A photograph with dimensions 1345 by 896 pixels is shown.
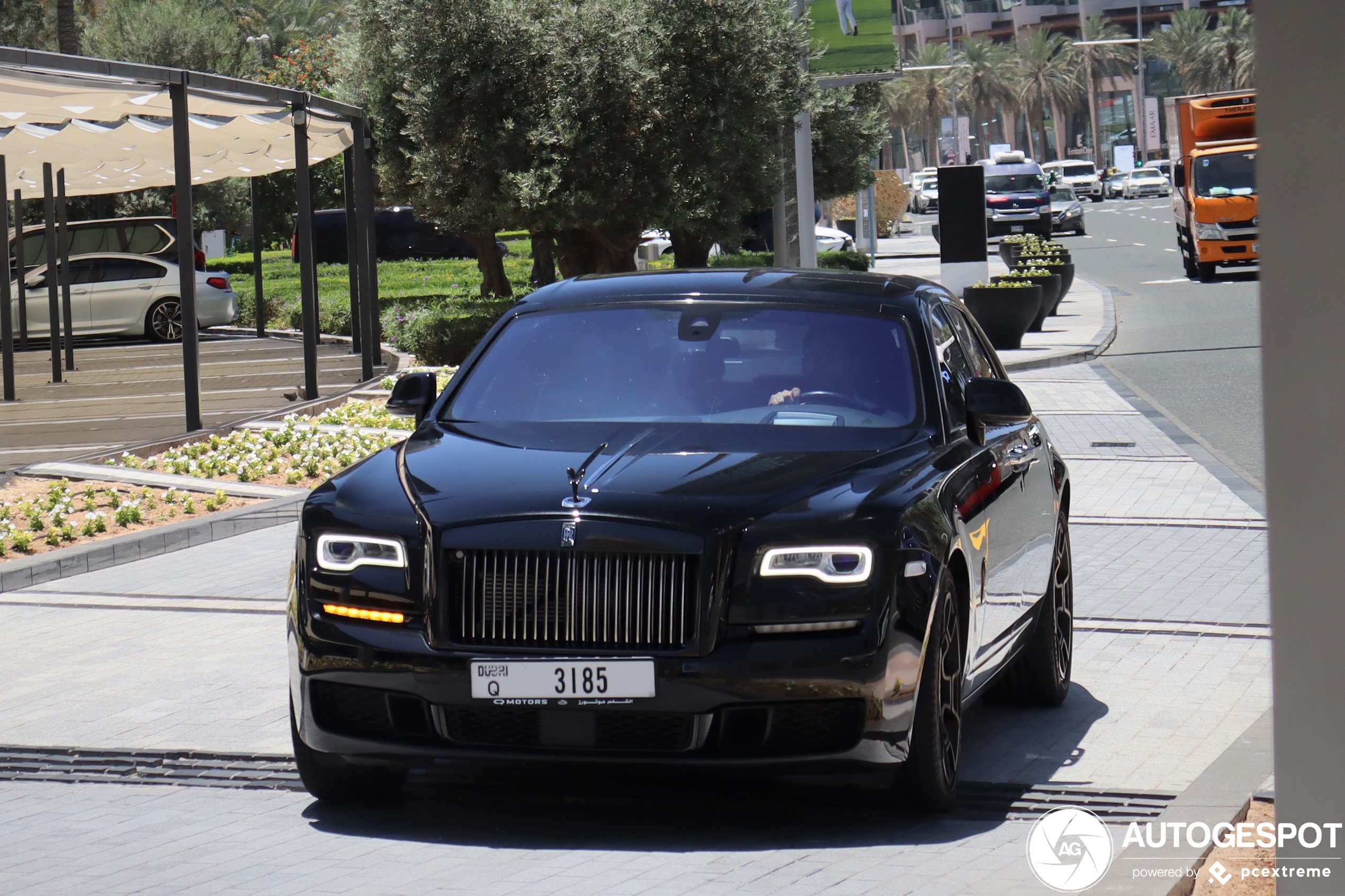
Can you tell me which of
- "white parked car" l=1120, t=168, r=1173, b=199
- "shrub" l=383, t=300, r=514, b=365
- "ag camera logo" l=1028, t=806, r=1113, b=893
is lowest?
"ag camera logo" l=1028, t=806, r=1113, b=893

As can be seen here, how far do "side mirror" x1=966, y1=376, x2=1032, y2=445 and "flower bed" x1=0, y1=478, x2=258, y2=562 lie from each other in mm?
5917

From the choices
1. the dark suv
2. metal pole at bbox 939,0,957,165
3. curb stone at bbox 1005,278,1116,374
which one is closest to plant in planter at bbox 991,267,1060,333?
curb stone at bbox 1005,278,1116,374

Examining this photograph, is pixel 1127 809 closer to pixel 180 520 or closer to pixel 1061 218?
pixel 180 520

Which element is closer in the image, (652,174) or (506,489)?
(506,489)

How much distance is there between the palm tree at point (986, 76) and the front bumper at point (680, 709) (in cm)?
12061

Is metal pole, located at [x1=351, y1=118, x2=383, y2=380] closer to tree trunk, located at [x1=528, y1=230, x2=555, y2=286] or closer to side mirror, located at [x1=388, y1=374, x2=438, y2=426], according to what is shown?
tree trunk, located at [x1=528, y1=230, x2=555, y2=286]

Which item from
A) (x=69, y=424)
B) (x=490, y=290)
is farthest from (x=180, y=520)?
(x=490, y=290)

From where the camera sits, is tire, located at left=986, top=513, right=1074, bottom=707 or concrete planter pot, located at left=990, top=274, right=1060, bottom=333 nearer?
tire, located at left=986, top=513, right=1074, bottom=707

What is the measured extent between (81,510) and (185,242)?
417cm

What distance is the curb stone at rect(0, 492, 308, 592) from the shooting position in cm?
942

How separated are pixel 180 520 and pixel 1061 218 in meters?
48.5

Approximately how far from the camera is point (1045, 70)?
12275cm

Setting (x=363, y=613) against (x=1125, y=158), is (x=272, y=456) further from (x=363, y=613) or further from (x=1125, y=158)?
(x=1125, y=158)

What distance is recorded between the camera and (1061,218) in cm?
5666
